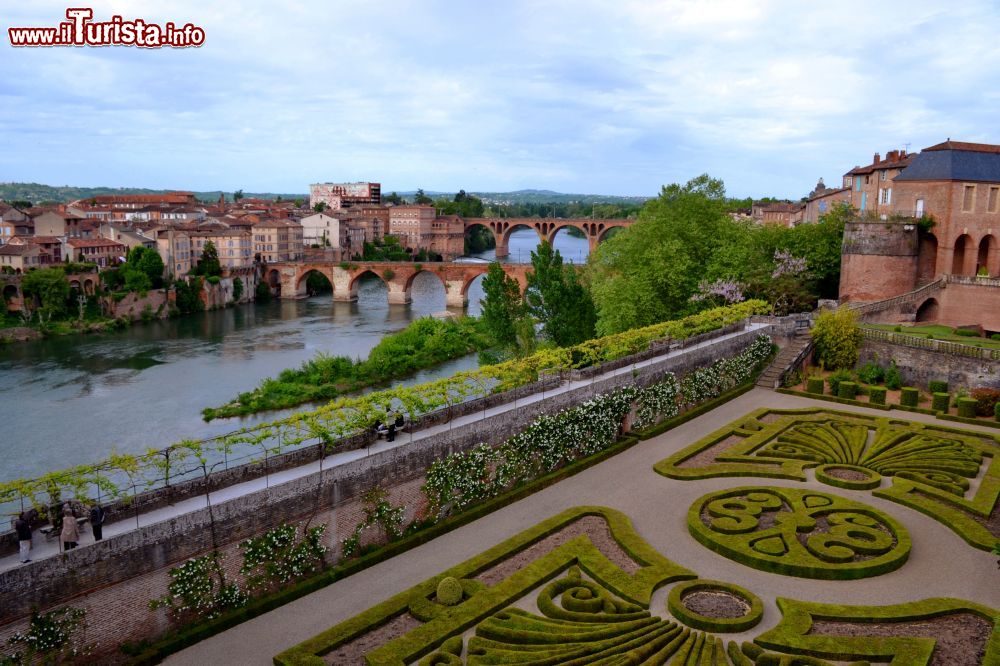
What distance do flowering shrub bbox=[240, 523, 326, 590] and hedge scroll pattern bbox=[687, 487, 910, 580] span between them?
34.6ft

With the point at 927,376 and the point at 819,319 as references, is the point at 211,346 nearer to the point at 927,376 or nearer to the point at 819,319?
the point at 819,319

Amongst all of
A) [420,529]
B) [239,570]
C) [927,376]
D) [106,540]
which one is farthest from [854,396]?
[106,540]

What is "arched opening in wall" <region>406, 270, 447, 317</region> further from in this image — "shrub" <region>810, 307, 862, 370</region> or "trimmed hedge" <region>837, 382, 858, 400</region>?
"trimmed hedge" <region>837, 382, 858, 400</region>

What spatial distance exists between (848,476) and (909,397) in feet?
34.7

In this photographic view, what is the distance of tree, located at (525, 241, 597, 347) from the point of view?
136 ft

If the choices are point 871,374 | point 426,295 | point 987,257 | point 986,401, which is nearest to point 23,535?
point 986,401

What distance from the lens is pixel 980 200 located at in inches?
1923

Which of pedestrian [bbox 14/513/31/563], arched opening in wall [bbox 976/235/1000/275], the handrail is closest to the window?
arched opening in wall [bbox 976/235/1000/275]

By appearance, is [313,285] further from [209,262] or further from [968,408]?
[968,408]

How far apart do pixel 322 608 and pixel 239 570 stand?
2124 millimetres

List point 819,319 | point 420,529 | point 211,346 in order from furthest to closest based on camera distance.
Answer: point 211,346
point 819,319
point 420,529

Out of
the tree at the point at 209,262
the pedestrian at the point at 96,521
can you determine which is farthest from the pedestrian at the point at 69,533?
the tree at the point at 209,262

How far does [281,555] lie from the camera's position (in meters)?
19.1

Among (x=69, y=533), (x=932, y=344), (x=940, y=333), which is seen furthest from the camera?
(x=940, y=333)
